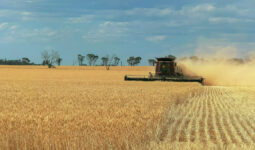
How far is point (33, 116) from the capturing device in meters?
8.09

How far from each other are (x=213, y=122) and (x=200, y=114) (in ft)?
4.93

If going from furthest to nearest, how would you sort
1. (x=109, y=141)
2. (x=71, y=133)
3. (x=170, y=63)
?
(x=170, y=63), (x=71, y=133), (x=109, y=141)

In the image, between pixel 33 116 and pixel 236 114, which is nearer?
pixel 33 116

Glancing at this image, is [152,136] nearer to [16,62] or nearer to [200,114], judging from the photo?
[200,114]

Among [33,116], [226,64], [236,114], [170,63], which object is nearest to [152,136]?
[33,116]

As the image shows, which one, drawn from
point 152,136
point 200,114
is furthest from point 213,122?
point 152,136

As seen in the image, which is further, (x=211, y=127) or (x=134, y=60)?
(x=134, y=60)

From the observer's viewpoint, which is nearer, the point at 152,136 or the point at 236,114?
the point at 152,136

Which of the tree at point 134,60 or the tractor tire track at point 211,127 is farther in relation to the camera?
the tree at point 134,60

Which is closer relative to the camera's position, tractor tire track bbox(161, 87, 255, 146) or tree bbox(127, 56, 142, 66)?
tractor tire track bbox(161, 87, 255, 146)

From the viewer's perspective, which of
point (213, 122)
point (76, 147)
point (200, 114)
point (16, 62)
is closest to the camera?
point (76, 147)

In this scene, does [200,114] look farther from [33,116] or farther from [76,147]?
[76,147]

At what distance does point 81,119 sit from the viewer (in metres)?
7.66

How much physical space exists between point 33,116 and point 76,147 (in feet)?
10.2
